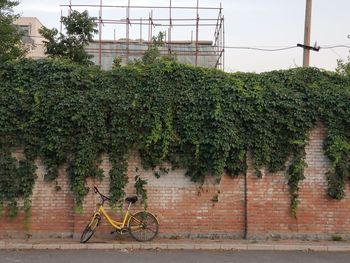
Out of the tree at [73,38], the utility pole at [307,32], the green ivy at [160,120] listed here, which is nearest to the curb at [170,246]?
the green ivy at [160,120]

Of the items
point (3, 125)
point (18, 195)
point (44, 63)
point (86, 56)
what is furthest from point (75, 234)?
point (86, 56)

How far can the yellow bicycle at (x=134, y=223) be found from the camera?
10.9 metres

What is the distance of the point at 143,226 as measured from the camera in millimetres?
11156

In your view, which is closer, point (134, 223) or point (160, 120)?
point (134, 223)

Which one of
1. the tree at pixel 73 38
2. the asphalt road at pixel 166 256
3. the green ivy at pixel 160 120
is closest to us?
the asphalt road at pixel 166 256

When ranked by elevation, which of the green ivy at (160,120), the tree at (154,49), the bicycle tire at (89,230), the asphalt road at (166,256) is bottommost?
the asphalt road at (166,256)

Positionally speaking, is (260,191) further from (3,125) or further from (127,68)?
(3,125)

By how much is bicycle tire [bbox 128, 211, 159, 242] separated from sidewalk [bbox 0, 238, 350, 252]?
0.58ft

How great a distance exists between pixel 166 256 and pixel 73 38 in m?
12.2

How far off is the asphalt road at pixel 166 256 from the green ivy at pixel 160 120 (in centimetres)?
169

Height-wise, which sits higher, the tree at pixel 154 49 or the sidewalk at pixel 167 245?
the tree at pixel 154 49

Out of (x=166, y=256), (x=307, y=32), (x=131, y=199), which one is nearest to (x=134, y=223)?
(x=131, y=199)

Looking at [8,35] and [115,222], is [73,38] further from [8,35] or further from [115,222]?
[115,222]

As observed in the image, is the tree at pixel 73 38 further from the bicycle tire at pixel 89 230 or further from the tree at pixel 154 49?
the bicycle tire at pixel 89 230
